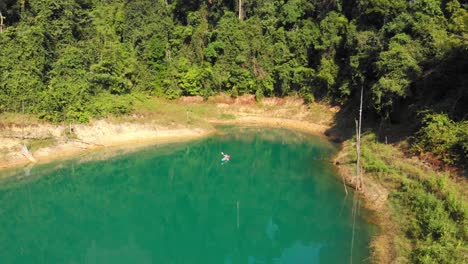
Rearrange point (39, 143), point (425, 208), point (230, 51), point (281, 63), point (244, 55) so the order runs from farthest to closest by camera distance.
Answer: point (230, 51) → point (244, 55) → point (281, 63) → point (39, 143) → point (425, 208)

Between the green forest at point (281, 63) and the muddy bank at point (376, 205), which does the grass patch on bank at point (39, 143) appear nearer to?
the green forest at point (281, 63)

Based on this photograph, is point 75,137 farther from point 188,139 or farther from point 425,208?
point 425,208

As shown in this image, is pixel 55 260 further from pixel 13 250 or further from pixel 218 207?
pixel 218 207

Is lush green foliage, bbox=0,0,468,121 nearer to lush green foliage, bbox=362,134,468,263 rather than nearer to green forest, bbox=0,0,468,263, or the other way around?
green forest, bbox=0,0,468,263

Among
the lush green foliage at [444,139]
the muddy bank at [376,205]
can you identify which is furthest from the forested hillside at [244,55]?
the muddy bank at [376,205]

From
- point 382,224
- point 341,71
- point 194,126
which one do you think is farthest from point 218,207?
point 341,71

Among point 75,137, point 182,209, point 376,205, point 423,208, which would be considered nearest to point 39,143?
point 75,137

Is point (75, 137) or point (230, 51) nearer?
point (75, 137)
